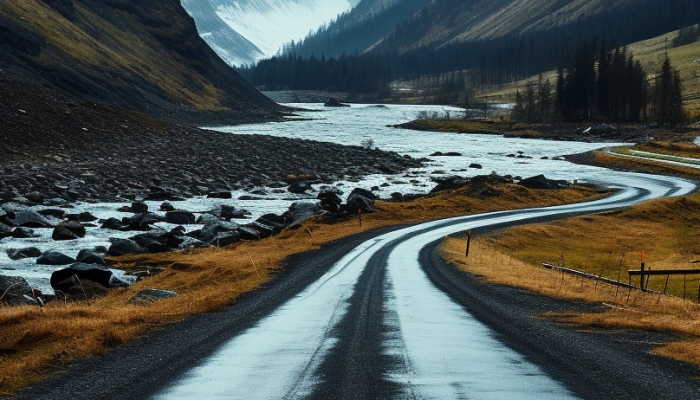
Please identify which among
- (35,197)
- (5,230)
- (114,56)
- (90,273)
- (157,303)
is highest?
(114,56)

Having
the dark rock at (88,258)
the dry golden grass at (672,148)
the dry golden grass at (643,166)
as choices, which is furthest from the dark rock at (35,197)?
the dry golden grass at (672,148)

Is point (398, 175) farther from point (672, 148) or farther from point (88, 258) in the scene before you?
point (88, 258)

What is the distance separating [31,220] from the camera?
3472 centimetres

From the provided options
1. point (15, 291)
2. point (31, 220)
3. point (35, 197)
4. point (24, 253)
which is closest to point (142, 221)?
point (31, 220)

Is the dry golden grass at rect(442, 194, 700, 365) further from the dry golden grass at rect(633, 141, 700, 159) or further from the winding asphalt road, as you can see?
the dry golden grass at rect(633, 141, 700, 159)

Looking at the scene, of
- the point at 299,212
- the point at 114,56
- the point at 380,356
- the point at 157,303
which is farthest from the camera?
the point at 114,56

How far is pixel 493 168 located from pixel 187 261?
5996 centimetres

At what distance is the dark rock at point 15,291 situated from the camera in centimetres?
1895

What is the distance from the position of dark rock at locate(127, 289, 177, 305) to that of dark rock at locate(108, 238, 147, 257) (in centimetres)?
1256

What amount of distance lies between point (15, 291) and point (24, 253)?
30.8 feet

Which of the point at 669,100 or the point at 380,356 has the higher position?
the point at 669,100

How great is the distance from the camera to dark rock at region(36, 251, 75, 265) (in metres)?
27.0

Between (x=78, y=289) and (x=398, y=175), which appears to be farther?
(x=398, y=175)

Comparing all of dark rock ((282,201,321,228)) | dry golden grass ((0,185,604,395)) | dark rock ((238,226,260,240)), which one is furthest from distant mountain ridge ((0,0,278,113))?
dry golden grass ((0,185,604,395))
